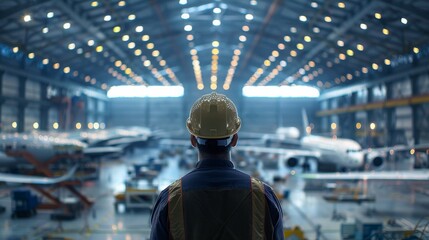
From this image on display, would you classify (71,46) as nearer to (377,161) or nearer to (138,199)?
(138,199)

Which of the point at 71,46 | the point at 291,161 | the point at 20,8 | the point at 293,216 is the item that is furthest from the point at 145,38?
the point at 293,216

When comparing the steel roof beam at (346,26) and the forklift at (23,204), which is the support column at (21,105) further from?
the steel roof beam at (346,26)

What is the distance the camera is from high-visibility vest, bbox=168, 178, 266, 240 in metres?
3.35

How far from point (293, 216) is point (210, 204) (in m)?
21.1

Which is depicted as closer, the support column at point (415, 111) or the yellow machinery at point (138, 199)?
the yellow machinery at point (138, 199)

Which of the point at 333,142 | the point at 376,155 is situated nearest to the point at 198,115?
the point at 376,155

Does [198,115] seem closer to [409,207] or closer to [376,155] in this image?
[409,207]

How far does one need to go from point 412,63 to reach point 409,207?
2400 centimetres

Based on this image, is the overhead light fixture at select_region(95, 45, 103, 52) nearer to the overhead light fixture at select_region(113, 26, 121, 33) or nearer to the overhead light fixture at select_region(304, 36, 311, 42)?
the overhead light fixture at select_region(113, 26, 121, 33)

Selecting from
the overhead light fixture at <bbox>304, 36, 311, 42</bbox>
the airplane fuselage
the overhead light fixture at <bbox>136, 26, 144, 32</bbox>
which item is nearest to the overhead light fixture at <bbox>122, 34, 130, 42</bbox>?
the overhead light fixture at <bbox>136, 26, 144, 32</bbox>

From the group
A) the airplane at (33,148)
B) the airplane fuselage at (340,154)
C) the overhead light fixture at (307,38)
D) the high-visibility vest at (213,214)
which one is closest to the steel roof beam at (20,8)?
the airplane at (33,148)

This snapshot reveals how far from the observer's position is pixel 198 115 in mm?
3854

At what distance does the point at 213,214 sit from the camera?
11.0ft

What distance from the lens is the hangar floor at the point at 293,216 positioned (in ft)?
64.2
